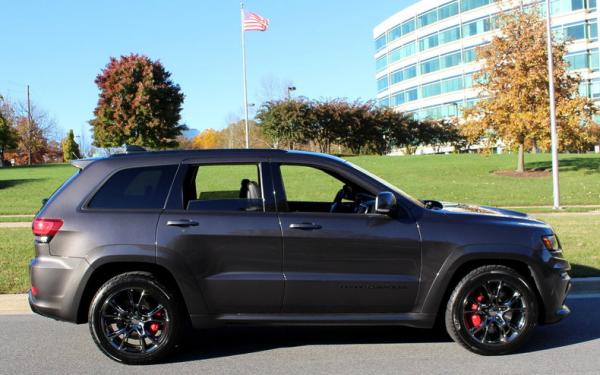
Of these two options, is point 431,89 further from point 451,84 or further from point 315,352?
point 315,352

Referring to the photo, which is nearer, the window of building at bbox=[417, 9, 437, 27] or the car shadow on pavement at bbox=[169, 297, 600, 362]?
the car shadow on pavement at bbox=[169, 297, 600, 362]

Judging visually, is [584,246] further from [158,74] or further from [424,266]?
[158,74]

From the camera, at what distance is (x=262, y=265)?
4.66 meters

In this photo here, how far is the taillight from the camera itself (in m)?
4.67

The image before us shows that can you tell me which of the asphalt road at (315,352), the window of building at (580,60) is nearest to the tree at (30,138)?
the window of building at (580,60)

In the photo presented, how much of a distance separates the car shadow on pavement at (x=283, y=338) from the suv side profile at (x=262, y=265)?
0.53m

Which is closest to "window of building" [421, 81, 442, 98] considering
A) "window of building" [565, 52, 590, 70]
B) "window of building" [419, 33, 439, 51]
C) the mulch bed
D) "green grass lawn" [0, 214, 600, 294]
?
"window of building" [419, 33, 439, 51]

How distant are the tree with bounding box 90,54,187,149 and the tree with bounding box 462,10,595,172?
79.9ft

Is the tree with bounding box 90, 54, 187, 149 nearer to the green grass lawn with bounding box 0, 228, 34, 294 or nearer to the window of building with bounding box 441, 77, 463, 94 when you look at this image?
the green grass lawn with bounding box 0, 228, 34, 294

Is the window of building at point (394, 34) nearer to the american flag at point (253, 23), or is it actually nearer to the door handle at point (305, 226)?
the american flag at point (253, 23)

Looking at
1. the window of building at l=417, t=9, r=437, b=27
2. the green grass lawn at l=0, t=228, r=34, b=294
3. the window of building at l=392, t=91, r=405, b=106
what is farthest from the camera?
the window of building at l=392, t=91, r=405, b=106

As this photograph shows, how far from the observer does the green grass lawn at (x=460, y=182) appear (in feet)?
65.7

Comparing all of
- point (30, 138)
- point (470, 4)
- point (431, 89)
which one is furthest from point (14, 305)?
point (431, 89)

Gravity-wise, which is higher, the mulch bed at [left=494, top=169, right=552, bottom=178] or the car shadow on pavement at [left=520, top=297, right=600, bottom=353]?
the mulch bed at [left=494, top=169, right=552, bottom=178]
